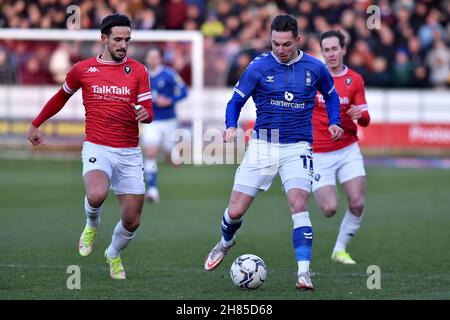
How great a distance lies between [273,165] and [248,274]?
1.11 m

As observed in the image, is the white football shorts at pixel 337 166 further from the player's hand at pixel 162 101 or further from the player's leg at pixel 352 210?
the player's hand at pixel 162 101

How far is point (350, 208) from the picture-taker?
1102 cm

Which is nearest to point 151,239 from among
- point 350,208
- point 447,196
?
point 350,208

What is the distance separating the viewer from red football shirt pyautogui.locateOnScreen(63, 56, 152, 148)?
925 centimetres

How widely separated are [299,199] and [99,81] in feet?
7.29

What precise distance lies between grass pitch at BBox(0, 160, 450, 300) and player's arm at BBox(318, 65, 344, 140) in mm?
1447

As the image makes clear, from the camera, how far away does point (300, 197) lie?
29.3 ft

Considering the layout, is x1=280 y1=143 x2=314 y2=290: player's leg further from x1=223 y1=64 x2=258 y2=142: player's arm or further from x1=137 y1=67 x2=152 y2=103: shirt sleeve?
x1=137 y1=67 x2=152 y2=103: shirt sleeve

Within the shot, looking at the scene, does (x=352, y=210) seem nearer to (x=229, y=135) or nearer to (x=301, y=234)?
(x=301, y=234)

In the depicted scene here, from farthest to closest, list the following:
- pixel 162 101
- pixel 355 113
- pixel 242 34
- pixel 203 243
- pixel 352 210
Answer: pixel 242 34 → pixel 162 101 → pixel 203 243 → pixel 352 210 → pixel 355 113

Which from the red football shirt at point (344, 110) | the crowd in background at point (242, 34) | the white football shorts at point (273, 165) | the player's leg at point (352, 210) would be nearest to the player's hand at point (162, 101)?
the crowd in background at point (242, 34)

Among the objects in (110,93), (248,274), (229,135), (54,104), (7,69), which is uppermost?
(7,69)

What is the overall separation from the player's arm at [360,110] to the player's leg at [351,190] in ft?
1.43

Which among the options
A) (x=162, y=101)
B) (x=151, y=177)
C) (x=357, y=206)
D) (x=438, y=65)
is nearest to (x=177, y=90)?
(x=162, y=101)
